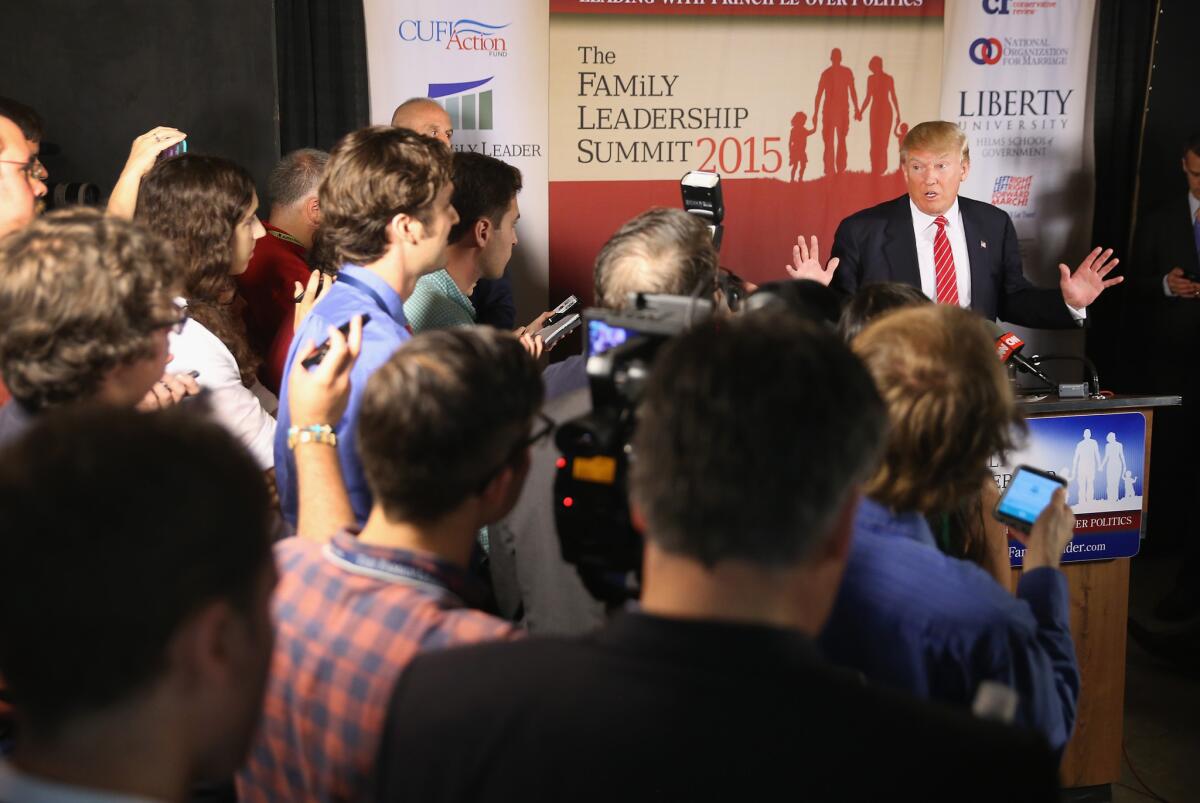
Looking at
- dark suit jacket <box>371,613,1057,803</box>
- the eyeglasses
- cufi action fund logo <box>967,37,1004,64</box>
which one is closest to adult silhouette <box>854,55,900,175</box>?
cufi action fund logo <box>967,37,1004,64</box>

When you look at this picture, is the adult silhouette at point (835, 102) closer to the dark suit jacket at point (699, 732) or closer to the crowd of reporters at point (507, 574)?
the crowd of reporters at point (507, 574)

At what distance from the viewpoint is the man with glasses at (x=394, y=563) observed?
1.17 meters

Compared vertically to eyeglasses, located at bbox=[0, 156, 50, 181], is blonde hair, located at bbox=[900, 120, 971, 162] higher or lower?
higher

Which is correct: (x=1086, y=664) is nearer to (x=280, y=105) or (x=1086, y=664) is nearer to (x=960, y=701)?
(x=960, y=701)

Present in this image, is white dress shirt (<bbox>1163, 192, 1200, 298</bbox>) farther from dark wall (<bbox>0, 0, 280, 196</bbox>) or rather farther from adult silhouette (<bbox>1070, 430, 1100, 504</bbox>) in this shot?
dark wall (<bbox>0, 0, 280, 196</bbox>)

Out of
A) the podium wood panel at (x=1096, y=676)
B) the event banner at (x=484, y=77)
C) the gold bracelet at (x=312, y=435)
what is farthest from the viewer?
the event banner at (x=484, y=77)

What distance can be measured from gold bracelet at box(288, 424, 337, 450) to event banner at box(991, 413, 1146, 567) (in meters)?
1.99

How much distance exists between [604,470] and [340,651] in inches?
13.5

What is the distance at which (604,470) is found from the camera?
1.32m

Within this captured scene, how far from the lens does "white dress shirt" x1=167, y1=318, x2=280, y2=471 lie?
2.43 m

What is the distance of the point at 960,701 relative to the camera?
53.7 inches

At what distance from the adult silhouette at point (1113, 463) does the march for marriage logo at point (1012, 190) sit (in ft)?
7.43

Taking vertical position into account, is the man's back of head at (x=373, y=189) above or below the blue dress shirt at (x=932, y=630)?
above

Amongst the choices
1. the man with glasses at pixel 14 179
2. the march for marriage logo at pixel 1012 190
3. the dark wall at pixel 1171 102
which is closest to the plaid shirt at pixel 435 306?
the man with glasses at pixel 14 179
